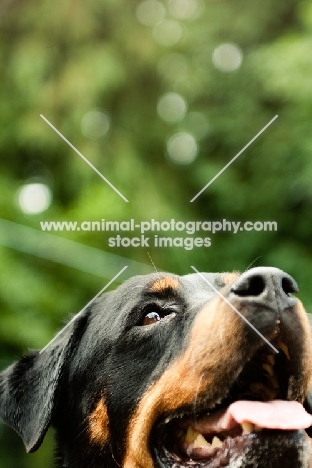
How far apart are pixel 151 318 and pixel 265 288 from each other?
2.02 ft

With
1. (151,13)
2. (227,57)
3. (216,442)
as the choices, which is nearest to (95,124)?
(151,13)

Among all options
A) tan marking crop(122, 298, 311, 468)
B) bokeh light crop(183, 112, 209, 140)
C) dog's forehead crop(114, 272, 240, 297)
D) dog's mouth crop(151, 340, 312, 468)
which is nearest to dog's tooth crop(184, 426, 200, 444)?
dog's mouth crop(151, 340, 312, 468)

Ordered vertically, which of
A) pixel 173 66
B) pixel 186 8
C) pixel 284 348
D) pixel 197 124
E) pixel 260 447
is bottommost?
pixel 260 447

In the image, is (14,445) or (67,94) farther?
(67,94)

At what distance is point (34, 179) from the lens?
5.84 metres

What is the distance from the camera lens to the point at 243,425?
2.03m

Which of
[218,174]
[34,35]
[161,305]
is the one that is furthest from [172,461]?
[34,35]

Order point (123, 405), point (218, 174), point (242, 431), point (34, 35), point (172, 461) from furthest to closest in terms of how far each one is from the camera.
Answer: point (34, 35) < point (218, 174) < point (123, 405) < point (172, 461) < point (242, 431)

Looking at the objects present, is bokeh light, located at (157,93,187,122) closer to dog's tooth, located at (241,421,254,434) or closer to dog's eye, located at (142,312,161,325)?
dog's eye, located at (142,312,161,325)

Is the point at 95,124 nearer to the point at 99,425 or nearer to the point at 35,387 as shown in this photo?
the point at 35,387

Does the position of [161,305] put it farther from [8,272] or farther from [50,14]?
[50,14]

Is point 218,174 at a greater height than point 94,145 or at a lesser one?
lesser

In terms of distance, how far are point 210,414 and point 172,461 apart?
0.24 metres

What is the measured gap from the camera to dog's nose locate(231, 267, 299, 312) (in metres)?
1.99
